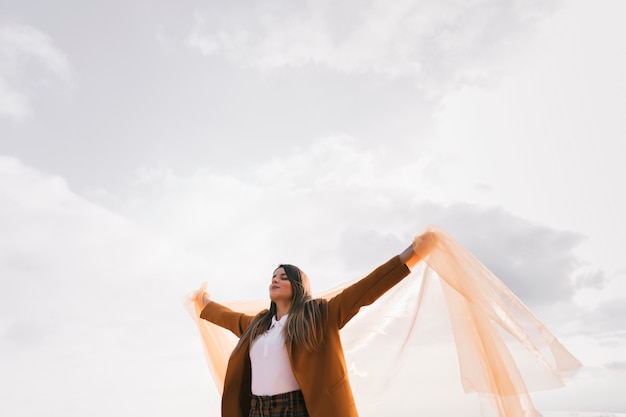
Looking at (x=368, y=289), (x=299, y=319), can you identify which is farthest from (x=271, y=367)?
(x=368, y=289)

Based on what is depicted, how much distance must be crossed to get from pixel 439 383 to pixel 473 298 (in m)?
0.81

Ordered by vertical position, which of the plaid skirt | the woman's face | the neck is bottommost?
the plaid skirt

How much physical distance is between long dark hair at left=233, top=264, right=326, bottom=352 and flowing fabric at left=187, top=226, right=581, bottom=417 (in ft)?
1.65

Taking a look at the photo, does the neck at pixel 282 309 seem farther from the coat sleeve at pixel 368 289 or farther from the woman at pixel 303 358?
the coat sleeve at pixel 368 289

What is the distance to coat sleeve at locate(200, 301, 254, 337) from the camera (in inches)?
177

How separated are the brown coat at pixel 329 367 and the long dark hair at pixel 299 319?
6 centimetres

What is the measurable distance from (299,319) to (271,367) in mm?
388

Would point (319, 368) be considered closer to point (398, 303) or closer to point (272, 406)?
point (272, 406)

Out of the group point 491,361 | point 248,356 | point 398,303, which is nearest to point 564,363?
point 491,361

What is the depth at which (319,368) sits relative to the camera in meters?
3.62

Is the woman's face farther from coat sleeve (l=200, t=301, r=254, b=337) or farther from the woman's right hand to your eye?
the woman's right hand

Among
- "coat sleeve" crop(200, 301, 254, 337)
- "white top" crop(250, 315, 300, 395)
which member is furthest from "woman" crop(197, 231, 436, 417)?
"coat sleeve" crop(200, 301, 254, 337)

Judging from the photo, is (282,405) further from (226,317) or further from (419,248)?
(419,248)

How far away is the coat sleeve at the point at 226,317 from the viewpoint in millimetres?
4489
